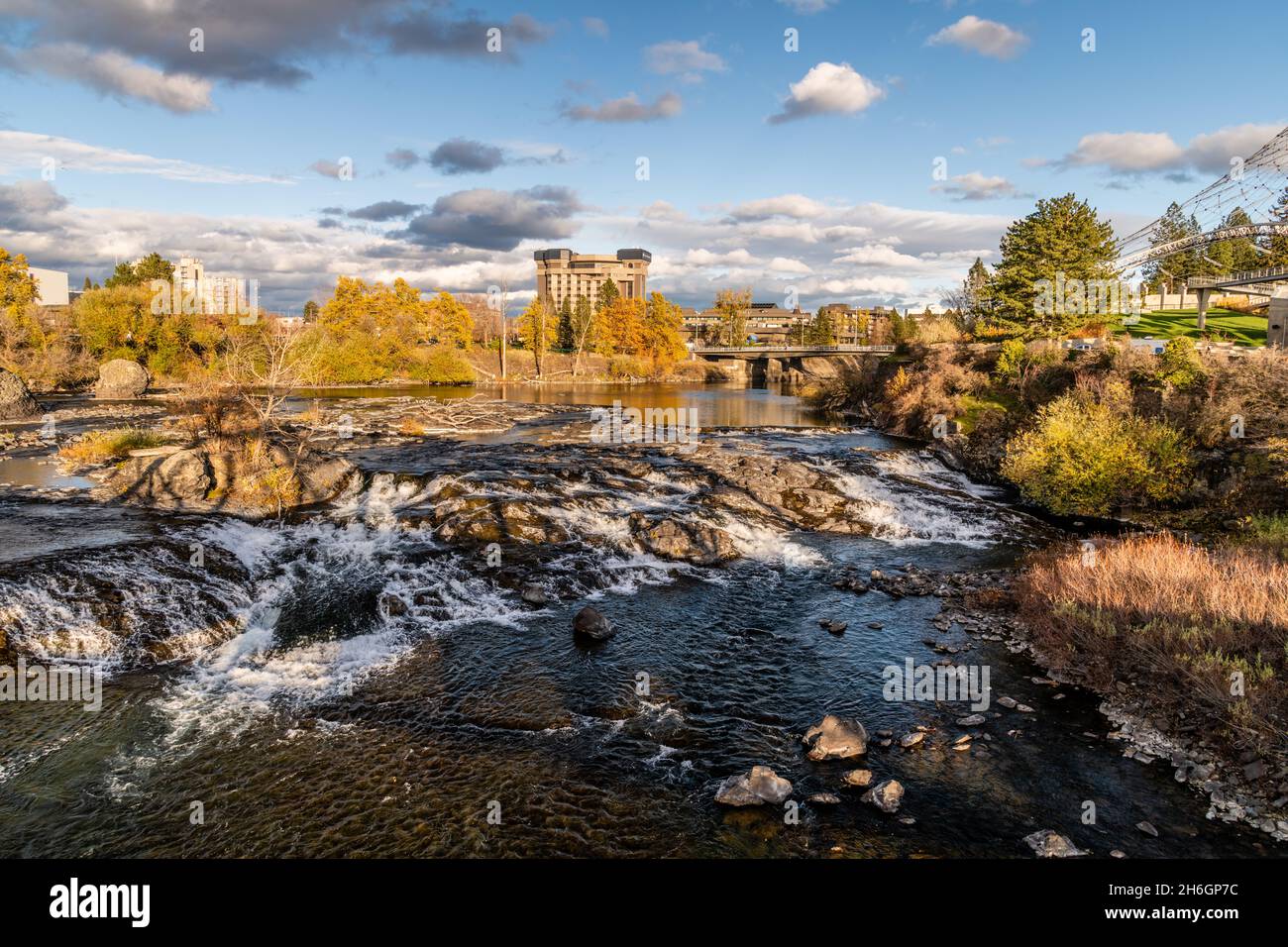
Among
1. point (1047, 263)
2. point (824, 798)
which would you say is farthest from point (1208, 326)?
point (824, 798)

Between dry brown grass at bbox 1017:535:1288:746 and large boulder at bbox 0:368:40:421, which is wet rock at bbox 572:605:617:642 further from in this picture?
large boulder at bbox 0:368:40:421

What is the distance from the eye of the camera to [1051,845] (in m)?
9.99

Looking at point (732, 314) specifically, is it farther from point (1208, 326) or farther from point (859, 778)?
point (859, 778)

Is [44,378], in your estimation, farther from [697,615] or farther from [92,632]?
[697,615]

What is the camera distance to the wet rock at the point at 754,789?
11.1 metres

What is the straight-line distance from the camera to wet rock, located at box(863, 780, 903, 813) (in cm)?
1102

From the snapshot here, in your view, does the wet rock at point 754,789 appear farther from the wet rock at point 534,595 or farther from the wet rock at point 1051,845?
the wet rock at point 534,595

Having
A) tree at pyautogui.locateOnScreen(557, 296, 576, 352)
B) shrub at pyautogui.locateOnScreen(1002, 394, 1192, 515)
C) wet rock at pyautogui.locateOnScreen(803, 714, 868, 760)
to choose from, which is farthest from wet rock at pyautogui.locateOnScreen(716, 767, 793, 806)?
tree at pyautogui.locateOnScreen(557, 296, 576, 352)

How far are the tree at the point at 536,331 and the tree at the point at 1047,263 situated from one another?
64875mm

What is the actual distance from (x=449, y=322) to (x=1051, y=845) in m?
95.9

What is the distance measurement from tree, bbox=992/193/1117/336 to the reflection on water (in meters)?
19.4
